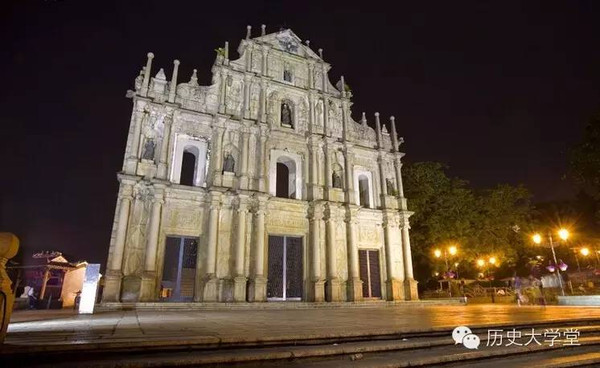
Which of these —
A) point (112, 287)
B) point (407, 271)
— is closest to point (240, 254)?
point (112, 287)

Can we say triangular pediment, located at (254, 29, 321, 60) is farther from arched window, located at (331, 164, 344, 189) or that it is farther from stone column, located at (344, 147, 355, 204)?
arched window, located at (331, 164, 344, 189)

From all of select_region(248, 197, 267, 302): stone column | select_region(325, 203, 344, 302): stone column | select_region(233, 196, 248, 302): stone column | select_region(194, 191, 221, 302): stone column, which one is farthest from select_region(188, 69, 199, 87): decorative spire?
select_region(325, 203, 344, 302): stone column

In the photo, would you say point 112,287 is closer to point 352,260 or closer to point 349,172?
point 352,260

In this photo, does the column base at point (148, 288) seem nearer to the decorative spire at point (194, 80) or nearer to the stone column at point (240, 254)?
the stone column at point (240, 254)

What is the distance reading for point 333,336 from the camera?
4.36 metres

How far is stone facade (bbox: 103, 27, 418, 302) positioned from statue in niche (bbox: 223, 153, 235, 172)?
53 mm

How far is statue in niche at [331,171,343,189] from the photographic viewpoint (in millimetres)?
20016

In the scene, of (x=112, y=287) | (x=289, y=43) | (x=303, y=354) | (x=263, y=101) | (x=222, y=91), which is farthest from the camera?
(x=289, y=43)

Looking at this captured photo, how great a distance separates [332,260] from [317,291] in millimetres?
1845

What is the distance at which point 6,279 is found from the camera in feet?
11.5

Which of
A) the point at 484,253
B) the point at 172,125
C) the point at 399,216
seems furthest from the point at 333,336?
the point at 484,253

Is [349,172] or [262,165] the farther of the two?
[349,172]

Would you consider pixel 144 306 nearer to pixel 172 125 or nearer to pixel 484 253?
pixel 172 125

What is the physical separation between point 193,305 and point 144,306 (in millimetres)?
1769
